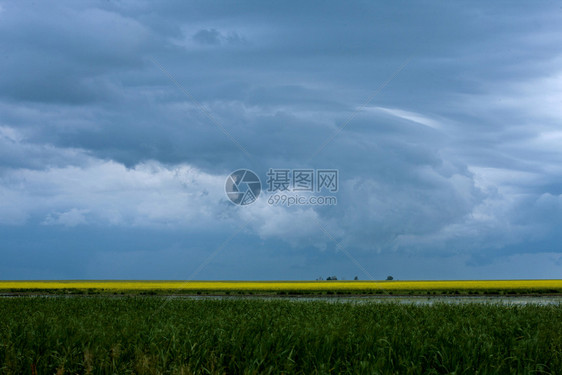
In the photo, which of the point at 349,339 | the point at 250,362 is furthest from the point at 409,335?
the point at 250,362

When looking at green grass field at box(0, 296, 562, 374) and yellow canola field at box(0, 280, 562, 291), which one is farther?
yellow canola field at box(0, 280, 562, 291)

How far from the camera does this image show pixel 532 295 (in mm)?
52031

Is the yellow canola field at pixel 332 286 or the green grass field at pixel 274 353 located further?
the yellow canola field at pixel 332 286

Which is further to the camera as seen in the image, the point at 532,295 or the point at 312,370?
the point at 532,295

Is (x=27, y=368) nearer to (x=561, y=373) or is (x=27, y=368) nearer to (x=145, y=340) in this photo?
(x=145, y=340)

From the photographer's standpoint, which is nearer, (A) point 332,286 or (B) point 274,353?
(B) point 274,353

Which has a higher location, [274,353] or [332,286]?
[274,353]

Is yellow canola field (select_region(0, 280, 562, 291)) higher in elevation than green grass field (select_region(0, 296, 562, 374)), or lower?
lower

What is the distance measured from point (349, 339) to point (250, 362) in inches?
112

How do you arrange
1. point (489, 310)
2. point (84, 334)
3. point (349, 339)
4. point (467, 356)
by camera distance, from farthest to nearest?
point (489, 310)
point (84, 334)
point (349, 339)
point (467, 356)

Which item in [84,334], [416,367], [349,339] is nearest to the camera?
[416,367]

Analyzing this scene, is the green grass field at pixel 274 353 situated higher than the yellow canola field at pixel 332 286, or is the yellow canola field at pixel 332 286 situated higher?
the green grass field at pixel 274 353

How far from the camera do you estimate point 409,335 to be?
1295cm

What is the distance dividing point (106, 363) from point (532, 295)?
5268 cm
